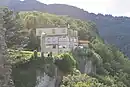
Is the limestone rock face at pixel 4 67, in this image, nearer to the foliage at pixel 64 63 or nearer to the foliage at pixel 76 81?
the foliage at pixel 76 81

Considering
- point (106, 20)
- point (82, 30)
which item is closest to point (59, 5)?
point (106, 20)

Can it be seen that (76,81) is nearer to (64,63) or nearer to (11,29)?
(64,63)

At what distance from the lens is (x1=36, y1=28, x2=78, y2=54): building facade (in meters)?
54.0

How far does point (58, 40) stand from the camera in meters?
57.0

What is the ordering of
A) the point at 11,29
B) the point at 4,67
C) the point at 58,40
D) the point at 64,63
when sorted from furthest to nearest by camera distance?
the point at 58,40, the point at 64,63, the point at 11,29, the point at 4,67

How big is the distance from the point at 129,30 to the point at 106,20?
624 inches

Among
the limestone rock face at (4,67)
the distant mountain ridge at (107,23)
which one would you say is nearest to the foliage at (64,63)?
the limestone rock face at (4,67)

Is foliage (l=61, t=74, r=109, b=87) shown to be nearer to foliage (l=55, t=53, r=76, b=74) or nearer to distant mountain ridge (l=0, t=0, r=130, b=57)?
foliage (l=55, t=53, r=76, b=74)

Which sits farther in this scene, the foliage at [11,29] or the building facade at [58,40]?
the building facade at [58,40]

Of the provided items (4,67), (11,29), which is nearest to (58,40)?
(11,29)

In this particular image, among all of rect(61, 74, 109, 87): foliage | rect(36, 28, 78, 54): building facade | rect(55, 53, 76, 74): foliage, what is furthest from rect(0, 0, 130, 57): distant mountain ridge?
rect(61, 74, 109, 87): foliage

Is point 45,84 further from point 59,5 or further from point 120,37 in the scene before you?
point 59,5

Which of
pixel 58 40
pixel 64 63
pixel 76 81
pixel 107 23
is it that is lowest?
pixel 107 23

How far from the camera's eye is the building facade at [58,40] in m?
54.0
